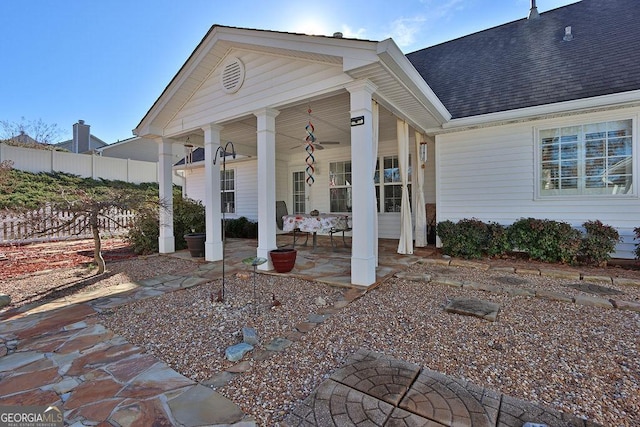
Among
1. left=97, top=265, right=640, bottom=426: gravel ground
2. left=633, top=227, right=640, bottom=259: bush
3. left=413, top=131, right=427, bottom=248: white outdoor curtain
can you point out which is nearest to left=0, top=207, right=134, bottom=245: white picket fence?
left=97, top=265, right=640, bottom=426: gravel ground

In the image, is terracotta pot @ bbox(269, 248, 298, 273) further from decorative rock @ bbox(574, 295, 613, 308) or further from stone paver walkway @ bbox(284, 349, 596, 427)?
decorative rock @ bbox(574, 295, 613, 308)

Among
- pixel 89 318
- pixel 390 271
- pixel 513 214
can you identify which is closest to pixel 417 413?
pixel 390 271

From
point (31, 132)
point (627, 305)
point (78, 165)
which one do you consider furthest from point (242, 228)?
point (31, 132)

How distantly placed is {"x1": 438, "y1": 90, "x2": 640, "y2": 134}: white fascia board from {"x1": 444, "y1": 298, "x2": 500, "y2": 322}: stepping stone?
3.77 metres

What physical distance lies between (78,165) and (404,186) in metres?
14.8

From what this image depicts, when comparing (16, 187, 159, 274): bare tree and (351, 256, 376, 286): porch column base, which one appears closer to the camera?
(351, 256, 376, 286): porch column base

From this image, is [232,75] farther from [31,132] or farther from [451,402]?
[31,132]

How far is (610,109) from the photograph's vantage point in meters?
4.61

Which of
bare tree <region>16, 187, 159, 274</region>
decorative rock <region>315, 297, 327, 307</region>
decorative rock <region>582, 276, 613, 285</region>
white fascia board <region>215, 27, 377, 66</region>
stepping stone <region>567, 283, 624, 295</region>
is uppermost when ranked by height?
white fascia board <region>215, 27, 377, 66</region>

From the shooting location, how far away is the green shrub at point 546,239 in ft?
15.2

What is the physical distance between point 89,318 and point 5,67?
15.6 metres

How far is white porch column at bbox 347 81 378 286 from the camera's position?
3545 mm

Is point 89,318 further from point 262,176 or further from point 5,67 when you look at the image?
point 5,67

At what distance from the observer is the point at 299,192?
948 centimetres
